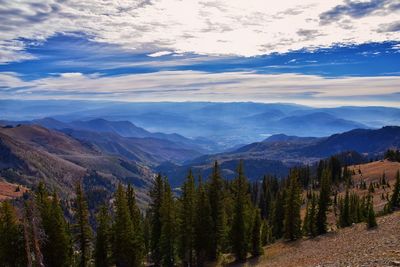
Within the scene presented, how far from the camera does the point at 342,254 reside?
141 feet

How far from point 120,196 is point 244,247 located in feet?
66.5

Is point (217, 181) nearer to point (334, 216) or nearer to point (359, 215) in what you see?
point (359, 215)

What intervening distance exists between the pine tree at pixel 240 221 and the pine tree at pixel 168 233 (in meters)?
9.49

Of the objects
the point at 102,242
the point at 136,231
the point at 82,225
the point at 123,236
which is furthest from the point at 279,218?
the point at 82,225

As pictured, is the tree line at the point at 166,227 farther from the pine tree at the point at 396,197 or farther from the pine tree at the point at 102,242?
the pine tree at the point at 396,197

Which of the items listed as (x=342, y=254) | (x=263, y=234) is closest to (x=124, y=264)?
(x=263, y=234)

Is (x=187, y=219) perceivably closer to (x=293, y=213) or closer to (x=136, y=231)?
(x=136, y=231)

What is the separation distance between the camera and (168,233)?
6381 centimetres

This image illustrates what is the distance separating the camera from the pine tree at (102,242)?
63750mm

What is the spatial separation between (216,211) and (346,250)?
23.3 meters

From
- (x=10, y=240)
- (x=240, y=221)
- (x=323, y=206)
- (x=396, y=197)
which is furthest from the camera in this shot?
(x=396, y=197)

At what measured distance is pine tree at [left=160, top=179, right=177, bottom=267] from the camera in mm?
63562

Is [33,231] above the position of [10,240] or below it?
above

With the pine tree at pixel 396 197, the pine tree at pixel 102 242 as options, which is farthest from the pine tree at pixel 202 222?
the pine tree at pixel 396 197
